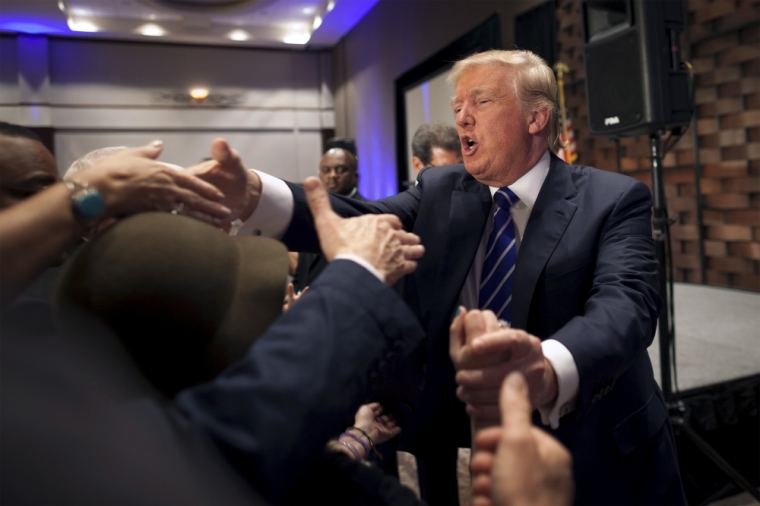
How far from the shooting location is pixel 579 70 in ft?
16.3

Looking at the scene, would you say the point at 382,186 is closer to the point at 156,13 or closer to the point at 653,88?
the point at 156,13

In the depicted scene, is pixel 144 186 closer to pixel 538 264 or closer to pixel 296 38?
pixel 538 264

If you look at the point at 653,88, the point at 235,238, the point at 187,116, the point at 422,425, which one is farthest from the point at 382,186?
the point at 235,238

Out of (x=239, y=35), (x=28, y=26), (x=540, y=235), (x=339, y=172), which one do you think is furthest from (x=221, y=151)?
(x=28, y=26)

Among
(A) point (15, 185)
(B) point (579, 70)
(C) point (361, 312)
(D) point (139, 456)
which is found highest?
(B) point (579, 70)

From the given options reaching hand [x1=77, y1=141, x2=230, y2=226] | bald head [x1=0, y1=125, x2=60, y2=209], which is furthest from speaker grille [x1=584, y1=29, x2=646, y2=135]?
bald head [x1=0, y1=125, x2=60, y2=209]

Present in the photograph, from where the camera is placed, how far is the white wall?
751cm

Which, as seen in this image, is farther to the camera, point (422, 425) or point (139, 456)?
point (422, 425)

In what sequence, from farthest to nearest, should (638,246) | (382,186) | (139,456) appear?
(382,186) → (638,246) → (139,456)

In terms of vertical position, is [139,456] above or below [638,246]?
below

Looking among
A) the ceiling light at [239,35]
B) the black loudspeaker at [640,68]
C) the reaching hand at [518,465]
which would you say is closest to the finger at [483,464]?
the reaching hand at [518,465]

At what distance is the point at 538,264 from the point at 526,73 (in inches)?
21.7

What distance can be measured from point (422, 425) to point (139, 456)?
0.89 m

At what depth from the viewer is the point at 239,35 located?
755 centimetres
